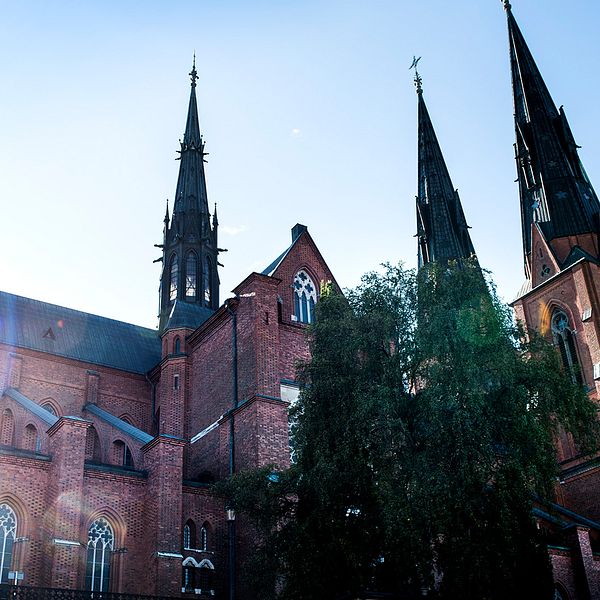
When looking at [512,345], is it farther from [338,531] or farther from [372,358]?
[338,531]

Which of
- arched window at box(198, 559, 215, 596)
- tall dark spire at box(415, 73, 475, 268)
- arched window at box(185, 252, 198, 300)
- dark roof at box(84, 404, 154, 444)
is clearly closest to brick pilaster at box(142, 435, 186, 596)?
arched window at box(198, 559, 215, 596)

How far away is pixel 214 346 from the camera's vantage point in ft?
92.5

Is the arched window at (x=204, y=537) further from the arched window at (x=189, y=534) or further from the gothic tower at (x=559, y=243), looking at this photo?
the gothic tower at (x=559, y=243)

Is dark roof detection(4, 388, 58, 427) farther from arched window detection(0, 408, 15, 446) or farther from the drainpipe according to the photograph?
the drainpipe

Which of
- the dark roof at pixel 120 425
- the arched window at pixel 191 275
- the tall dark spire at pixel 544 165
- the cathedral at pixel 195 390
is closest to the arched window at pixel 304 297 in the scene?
the cathedral at pixel 195 390

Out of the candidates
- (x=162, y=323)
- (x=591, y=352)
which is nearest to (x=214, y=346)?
(x=162, y=323)

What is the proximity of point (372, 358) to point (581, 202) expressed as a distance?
2516 cm

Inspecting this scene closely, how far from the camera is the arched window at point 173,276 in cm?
4100

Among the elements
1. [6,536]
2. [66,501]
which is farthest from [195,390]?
[6,536]

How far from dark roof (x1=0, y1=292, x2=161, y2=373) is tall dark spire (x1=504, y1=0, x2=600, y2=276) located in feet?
67.2

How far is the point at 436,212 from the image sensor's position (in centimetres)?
4647

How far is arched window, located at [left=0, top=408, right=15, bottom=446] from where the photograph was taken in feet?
91.8

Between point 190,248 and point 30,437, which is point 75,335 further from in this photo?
point 190,248

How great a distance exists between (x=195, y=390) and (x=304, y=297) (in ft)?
17.3
